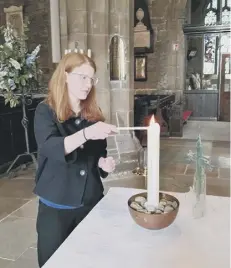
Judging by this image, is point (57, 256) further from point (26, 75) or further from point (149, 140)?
point (26, 75)

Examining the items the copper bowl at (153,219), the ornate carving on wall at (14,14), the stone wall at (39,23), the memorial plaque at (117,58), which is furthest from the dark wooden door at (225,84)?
the copper bowl at (153,219)

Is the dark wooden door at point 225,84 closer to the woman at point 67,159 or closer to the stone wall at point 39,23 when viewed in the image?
the stone wall at point 39,23

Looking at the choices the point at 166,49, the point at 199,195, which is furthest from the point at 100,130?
the point at 166,49

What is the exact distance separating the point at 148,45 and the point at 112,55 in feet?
18.5

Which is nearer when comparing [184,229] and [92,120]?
[184,229]

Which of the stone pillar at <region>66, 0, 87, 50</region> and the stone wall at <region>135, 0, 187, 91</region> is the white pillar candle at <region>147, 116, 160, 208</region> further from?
the stone wall at <region>135, 0, 187, 91</region>

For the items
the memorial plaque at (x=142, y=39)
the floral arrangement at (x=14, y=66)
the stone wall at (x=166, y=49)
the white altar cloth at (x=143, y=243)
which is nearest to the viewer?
the white altar cloth at (x=143, y=243)

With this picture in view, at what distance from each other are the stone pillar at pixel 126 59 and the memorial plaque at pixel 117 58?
5cm

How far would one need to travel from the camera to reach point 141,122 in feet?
22.5

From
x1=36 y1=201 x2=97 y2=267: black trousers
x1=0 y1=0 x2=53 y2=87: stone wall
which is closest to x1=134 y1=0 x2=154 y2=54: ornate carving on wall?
x1=0 y1=0 x2=53 y2=87: stone wall

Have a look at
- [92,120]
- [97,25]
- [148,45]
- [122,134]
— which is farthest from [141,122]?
[92,120]

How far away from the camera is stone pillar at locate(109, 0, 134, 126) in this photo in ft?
13.9

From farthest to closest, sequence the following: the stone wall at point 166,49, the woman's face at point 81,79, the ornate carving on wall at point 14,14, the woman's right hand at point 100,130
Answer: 1. the stone wall at point 166,49
2. the ornate carving on wall at point 14,14
3. the woman's face at point 81,79
4. the woman's right hand at point 100,130

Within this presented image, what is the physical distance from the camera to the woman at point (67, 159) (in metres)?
1.33
